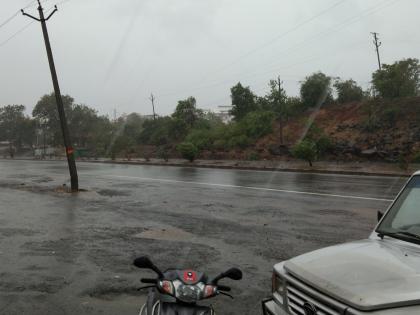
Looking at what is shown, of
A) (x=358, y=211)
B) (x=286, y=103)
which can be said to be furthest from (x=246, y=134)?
(x=358, y=211)

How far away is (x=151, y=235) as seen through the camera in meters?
8.59

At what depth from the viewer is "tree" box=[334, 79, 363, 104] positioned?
4041cm

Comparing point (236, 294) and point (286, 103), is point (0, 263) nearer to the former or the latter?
point (236, 294)

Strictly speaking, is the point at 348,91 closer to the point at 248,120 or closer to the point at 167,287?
the point at 248,120

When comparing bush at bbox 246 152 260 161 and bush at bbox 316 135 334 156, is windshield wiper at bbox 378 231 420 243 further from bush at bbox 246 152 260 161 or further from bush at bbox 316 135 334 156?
bush at bbox 246 152 260 161

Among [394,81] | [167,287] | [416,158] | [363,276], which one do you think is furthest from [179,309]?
[394,81]

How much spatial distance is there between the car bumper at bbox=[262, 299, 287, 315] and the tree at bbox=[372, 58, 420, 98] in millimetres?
34031

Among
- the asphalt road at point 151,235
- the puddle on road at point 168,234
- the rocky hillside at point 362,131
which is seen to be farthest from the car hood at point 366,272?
the rocky hillside at point 362,131

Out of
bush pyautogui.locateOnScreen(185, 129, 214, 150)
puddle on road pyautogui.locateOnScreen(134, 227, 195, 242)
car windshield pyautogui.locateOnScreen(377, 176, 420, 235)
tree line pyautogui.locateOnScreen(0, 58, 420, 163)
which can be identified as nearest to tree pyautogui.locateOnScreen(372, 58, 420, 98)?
tree line pyautogui.locateOnScreen(0, 58, 420, 163)

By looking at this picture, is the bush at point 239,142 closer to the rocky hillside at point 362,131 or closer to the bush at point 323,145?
the rocky hillside at point 362,131

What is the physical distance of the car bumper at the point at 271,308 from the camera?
9.95ft

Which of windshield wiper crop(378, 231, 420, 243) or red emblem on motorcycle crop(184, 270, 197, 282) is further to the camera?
windshield wiper crop(378, 231, 420, 243)

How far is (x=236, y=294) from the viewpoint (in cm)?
510

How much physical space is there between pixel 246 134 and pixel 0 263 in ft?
114
